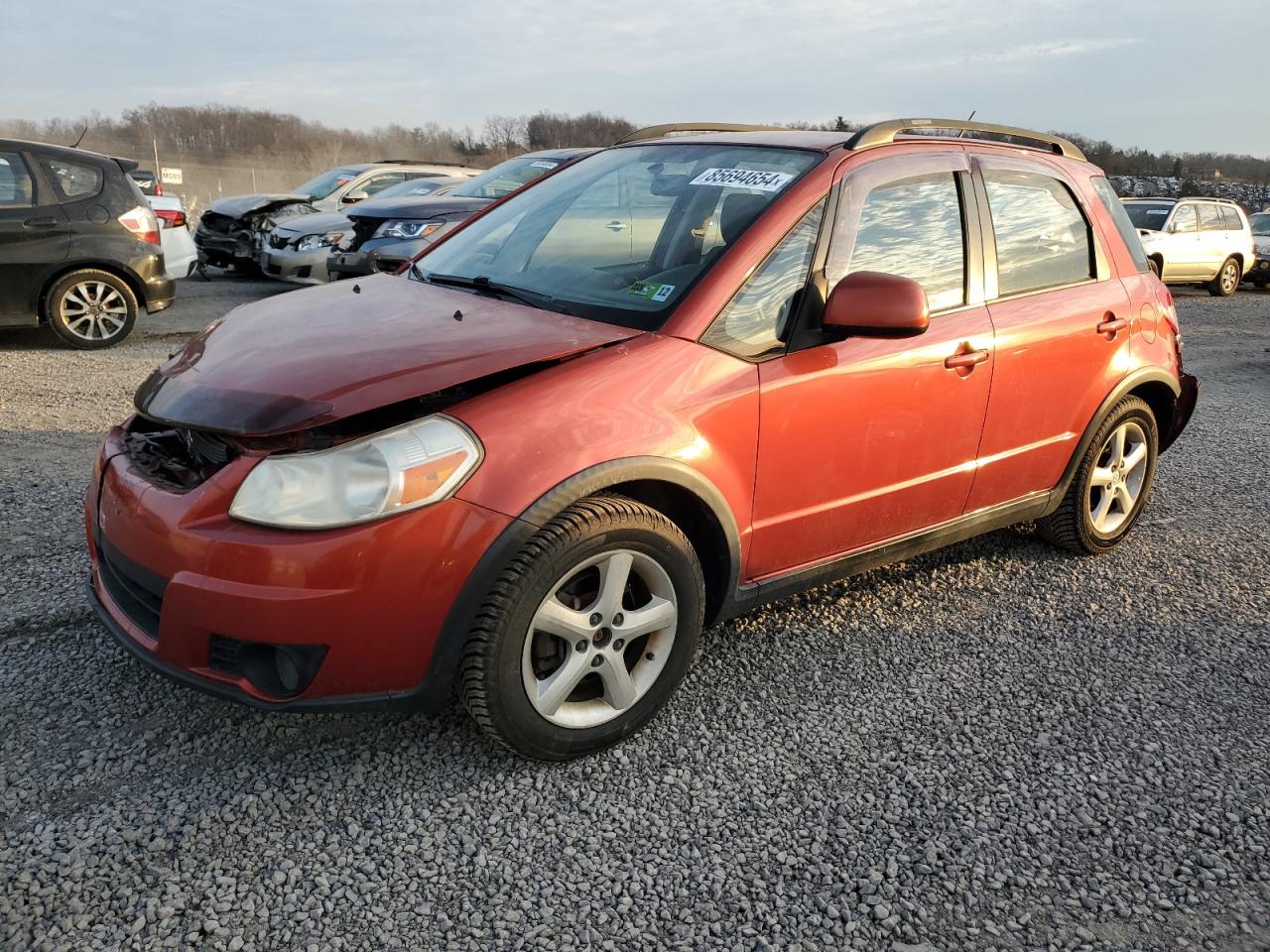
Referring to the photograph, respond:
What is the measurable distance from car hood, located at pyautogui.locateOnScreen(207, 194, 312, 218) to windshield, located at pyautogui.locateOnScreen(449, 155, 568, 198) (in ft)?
11.5

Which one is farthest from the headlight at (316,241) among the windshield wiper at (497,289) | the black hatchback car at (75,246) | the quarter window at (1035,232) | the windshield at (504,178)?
the quarter window at (1035,232)

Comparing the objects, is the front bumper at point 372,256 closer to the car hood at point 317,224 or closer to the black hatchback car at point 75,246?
the black hatchback car at point 75,246

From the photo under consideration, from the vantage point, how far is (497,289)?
3.31 m

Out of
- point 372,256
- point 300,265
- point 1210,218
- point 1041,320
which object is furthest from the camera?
point 1210,218

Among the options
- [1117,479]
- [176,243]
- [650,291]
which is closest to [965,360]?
[650,291]

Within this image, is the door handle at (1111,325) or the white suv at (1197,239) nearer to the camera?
the door handle at (1111,325)

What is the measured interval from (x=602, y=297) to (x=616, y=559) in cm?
89

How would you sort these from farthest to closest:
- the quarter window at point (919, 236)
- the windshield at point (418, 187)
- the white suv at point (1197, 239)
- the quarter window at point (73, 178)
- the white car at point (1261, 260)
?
the white car at point (1261, 260)
the white suv at point (1197, 239)
the windshield at point (418, 187)
the quarter window at point (73, 178)
the quarter window at point (919, 236)

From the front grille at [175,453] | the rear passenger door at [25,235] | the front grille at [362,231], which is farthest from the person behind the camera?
the front grille at [362,231]

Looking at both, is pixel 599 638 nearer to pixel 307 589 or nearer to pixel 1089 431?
pixel 307 589

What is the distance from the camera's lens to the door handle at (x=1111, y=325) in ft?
13.0

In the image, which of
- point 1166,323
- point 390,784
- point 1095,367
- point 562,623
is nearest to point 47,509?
point 390,784

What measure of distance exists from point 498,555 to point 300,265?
9.71 metres

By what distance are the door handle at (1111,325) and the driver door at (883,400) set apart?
0.77 meters
